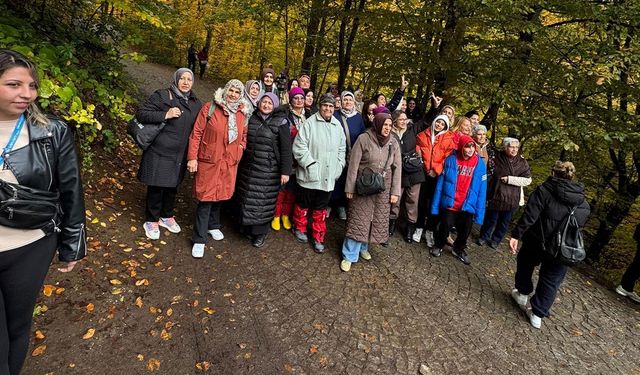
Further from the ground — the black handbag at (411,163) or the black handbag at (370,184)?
the black handbag at (411,163)

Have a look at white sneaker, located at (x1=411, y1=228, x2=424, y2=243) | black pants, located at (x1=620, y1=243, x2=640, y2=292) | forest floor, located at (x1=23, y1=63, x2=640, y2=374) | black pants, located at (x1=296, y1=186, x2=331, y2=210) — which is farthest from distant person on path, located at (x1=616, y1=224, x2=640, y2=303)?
black pants, located at (x1=296, y1=186, x2=331, y2=210)

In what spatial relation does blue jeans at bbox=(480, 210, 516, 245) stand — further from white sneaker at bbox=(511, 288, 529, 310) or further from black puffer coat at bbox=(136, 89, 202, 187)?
black puffer coat at bbox=(136, 89, 202, 187)

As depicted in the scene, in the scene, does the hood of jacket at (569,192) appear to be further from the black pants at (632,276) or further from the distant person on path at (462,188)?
the black pants at (632,276)

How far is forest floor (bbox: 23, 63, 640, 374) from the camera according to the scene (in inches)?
A: 134

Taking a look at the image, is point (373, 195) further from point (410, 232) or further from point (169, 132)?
point (169, 132)

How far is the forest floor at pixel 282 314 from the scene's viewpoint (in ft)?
11.1

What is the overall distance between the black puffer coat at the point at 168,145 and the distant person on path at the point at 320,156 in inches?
57.6

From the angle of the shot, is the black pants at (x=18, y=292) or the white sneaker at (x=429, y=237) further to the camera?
the white sneaker at (x=429, y=237)

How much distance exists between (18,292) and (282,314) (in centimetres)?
248

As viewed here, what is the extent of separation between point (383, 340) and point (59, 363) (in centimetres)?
301

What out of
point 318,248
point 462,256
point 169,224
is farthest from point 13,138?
point 462,256

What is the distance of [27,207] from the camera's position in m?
2.09

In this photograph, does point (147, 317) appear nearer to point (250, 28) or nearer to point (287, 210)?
point (287, 210)

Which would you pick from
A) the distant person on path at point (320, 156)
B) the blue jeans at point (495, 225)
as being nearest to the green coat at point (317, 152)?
the distant person on path at point (320, 156)
